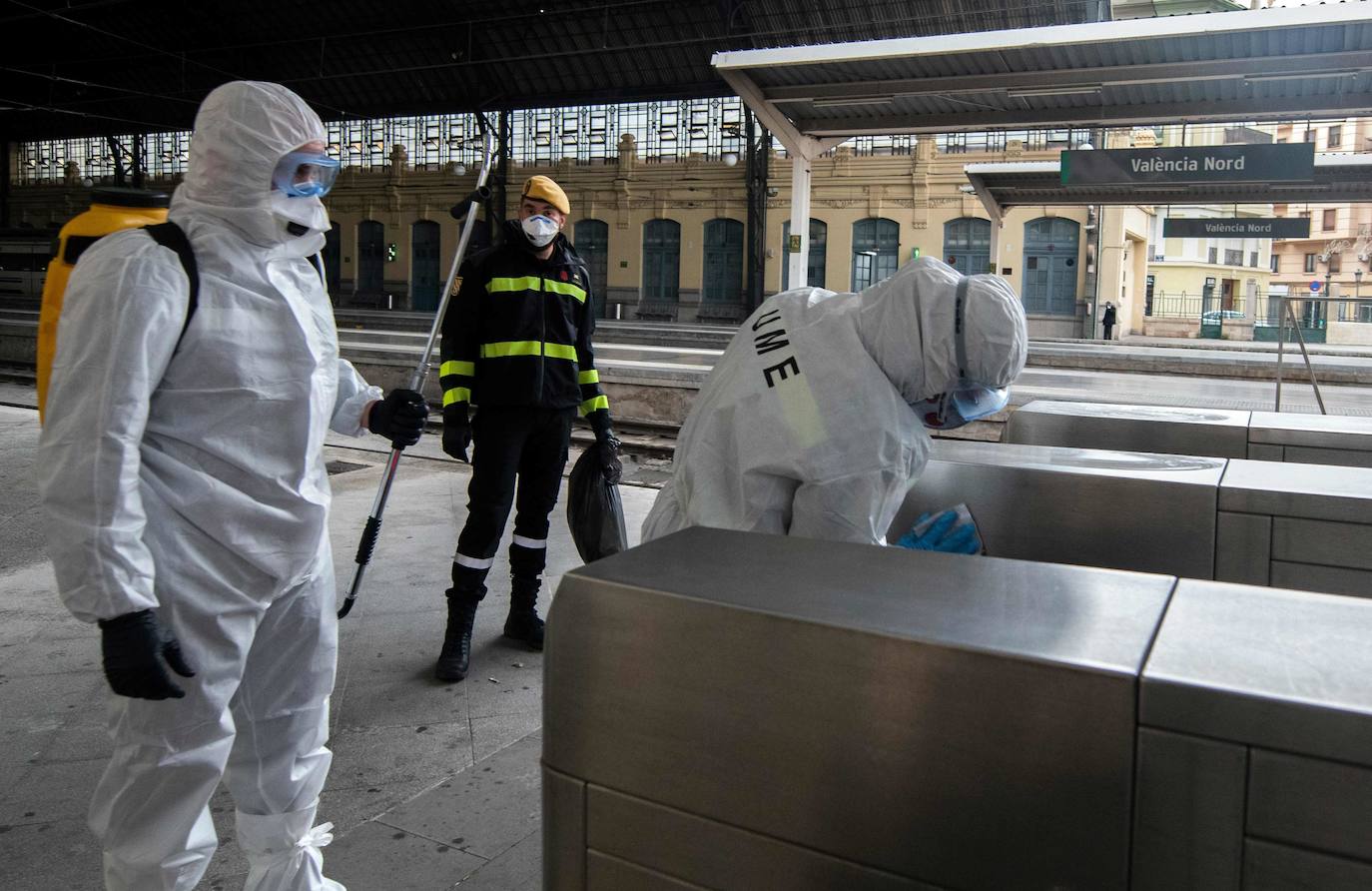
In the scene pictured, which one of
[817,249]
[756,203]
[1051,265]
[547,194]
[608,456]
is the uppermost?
[756,203]

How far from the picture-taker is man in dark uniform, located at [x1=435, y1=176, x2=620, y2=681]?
3.90m

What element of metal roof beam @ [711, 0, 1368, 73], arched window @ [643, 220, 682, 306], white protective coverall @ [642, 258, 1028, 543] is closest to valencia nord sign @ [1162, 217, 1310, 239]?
metal roof beam @ [711, 0, 1368, 73]

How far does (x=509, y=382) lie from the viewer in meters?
3.88

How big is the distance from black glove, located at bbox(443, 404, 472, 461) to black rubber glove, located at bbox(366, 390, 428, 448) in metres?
1.33

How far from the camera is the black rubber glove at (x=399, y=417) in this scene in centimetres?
255

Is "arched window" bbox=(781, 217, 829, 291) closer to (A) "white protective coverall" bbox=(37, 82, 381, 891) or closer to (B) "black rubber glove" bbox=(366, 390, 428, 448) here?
(B) "black rubber glove" bbox=(366, 390, 428, 448)

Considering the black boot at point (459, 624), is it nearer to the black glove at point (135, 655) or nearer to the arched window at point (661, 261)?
the black glove at point (135, 655)

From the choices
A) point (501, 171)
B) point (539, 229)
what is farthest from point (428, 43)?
point (539, 229)

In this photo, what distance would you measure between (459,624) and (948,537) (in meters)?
2.13

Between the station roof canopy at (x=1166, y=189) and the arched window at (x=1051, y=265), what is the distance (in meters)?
10.5

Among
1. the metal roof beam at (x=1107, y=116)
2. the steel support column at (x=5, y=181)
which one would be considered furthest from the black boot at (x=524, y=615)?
the steel support column at (x=5, y=181)

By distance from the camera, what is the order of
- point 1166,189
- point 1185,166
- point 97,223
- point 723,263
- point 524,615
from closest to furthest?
point 97,223 < point 524,615 < point 1185,166 < point 1166,189 < point 723,263

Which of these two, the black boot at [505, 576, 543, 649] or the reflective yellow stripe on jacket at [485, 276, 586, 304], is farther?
the black boot at [505, 576, 543, 649]

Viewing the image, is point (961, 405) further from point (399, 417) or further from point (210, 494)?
point (210, 494)
